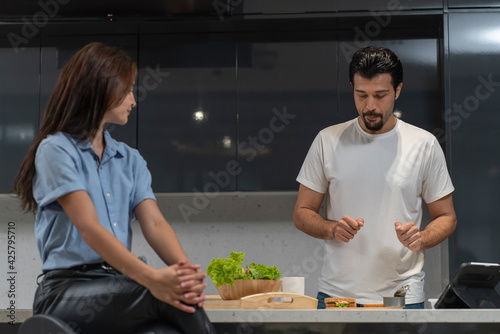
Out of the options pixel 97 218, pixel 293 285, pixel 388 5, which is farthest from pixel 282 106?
pixel 97 218

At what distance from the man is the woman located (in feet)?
3.27

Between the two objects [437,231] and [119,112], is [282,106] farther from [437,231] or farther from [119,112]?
[119,112]

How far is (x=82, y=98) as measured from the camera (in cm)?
133

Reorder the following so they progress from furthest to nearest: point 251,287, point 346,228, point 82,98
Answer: point 346,228 < point 251,287 < point 82,98

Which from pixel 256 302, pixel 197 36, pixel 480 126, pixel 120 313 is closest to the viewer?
pixel 120 313

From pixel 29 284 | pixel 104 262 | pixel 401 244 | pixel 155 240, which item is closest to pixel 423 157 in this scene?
pixel 401 244

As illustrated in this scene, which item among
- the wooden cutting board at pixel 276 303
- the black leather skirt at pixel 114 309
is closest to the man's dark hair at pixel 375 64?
the wooden cutting board at pixel 276 303

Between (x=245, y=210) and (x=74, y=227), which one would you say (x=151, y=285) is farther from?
(x=245, y=210)

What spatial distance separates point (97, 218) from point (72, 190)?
0.07m

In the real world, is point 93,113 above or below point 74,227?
above

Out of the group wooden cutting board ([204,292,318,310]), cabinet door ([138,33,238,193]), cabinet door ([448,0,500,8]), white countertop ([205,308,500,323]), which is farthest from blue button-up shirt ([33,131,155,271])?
cabinet door ([448,0,500,8])

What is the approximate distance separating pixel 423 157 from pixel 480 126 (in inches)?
40.0

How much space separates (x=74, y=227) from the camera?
1.29 meters

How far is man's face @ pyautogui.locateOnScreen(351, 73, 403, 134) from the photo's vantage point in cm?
228
